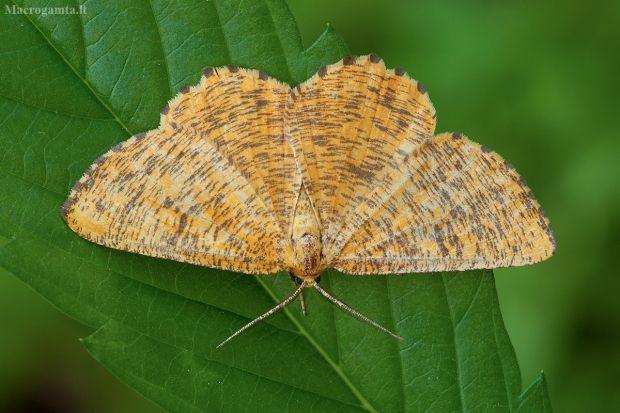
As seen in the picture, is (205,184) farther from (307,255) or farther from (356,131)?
(356,131)

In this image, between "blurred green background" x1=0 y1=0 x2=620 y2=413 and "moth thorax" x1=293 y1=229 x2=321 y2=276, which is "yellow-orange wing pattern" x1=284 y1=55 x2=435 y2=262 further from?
"blurred green background" x1=0 y1=0 x2=620 y2=413

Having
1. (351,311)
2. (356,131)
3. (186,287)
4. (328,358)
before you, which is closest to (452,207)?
(356,131)

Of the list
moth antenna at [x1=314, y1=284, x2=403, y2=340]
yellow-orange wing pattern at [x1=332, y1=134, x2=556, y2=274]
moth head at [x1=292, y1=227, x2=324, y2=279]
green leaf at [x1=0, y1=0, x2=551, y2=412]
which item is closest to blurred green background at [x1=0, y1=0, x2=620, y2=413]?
yellow-orange wing pattern at [x1=332, y1=134, x2=556, y2=274]

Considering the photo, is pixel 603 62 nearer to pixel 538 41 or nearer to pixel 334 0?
pixel 538 41

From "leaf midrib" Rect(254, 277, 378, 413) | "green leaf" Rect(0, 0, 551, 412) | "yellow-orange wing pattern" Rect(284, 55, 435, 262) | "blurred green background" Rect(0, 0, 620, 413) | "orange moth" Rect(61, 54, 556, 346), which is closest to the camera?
"green leaf" Rect(0, 0, 551, 412)

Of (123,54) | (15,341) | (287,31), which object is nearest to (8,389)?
(15,341)

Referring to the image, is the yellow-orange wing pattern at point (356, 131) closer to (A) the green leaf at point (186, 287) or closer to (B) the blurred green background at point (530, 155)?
(A) the green leaf at point (186, 287)
